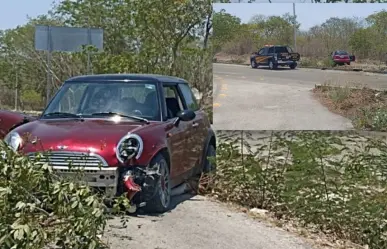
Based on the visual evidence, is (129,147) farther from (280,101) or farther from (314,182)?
Answer: (280,101)

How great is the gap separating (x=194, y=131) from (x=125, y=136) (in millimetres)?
2215

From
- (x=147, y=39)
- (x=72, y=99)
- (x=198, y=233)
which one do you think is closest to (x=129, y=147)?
(x=198, y=233)

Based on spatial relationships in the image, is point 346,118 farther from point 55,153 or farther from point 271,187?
point 55,153

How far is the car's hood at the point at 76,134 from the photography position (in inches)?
279

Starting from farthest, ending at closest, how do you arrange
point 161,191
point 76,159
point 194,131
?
point 194,131 → point 161,191 → point 76,159

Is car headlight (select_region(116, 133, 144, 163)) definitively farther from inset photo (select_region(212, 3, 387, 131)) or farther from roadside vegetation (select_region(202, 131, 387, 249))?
inset photo (select_region(212, 3, 387, 131))

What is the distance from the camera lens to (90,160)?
7.04 m

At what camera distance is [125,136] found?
23.8ft

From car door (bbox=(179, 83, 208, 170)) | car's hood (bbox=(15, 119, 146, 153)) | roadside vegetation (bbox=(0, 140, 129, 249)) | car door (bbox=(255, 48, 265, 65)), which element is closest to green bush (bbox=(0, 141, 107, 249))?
roadside vegetation (bbox=(0, 140, 129, 249))

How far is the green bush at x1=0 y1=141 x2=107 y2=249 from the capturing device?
475 centimetres

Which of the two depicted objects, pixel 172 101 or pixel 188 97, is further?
pixel 188 97

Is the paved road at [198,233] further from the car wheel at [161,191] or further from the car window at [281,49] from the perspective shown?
the car window at [281,49]

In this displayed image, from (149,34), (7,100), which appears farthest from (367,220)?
(7,100)

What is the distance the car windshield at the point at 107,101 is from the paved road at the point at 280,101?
5.46 metres
